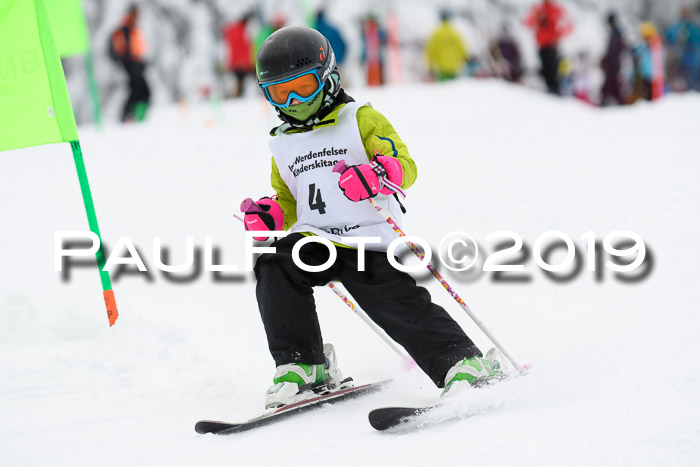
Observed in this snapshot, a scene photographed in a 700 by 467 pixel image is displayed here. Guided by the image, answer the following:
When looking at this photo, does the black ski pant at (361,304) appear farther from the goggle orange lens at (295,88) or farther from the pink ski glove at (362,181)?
the goggle orange lens at (295,88)

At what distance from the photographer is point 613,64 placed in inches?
549

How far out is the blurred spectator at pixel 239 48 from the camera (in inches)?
523

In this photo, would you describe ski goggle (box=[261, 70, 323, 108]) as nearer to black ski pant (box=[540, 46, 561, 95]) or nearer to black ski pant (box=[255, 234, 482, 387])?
black ski pant (box=[255, 234, 482, 387])

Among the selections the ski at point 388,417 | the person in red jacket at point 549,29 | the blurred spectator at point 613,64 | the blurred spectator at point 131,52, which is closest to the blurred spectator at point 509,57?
the blurred spectator at point 613,64

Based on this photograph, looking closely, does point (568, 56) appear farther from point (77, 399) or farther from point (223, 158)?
point (77, 399)

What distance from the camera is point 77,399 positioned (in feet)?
10.9

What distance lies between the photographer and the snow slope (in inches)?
101

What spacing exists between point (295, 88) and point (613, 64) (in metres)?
12.2

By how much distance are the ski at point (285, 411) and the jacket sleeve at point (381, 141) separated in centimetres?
95

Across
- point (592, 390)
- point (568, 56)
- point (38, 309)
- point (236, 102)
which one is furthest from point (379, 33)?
point (592, 390)

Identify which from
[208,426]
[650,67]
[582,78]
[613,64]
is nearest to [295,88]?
[208,426]

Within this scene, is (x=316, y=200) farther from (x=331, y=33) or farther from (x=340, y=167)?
(x=331, y=33)

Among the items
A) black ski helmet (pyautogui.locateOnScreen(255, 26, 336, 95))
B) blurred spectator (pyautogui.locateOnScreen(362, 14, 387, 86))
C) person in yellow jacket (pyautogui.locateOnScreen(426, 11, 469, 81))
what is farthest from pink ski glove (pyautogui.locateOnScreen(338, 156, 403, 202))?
blurred spectator (pyautogui.locateOnScreen(362, 14, 387, 86))

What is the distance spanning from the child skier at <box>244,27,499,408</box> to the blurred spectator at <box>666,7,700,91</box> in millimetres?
13832
